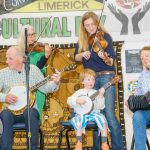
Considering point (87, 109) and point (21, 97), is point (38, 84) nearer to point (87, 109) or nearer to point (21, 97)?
point (21, 97)

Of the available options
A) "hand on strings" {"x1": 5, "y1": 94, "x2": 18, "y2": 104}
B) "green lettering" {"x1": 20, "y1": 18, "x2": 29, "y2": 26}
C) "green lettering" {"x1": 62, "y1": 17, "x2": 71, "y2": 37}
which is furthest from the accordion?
"green lettering" {"x1": 20, "y1": 18, "x2": 29, "y2": 26}

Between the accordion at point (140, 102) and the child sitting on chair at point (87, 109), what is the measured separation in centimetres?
42

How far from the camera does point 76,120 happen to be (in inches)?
178

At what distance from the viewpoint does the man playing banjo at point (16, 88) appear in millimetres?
4371

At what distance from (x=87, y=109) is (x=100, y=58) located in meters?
0.62

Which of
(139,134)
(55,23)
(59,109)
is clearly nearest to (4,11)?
(55,23)

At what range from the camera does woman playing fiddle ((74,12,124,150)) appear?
185 inches

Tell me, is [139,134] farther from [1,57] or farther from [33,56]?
[1,57]

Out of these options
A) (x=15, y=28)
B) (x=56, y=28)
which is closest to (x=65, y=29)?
(x=56, y=28)

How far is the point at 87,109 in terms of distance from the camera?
454 cm

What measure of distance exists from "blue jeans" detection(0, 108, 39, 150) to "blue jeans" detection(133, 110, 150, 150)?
1030 millimetres

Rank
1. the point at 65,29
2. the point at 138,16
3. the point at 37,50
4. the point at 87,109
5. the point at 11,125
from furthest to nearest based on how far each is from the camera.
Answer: the point at 65,29, the point at 138,16, the point at 37,50, the point at 87,109, the point at 11,125

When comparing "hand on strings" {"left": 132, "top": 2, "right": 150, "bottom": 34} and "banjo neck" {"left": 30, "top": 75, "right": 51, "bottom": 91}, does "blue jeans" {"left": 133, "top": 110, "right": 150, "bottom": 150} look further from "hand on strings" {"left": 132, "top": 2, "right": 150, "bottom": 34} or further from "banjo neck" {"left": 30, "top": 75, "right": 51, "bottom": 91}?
"hand on strings" {"left": 132, "top": 2, "right": 150, "bottom": 34}

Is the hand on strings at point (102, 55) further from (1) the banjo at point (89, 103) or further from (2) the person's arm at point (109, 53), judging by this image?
(1) the banjo at point (89, 103)
